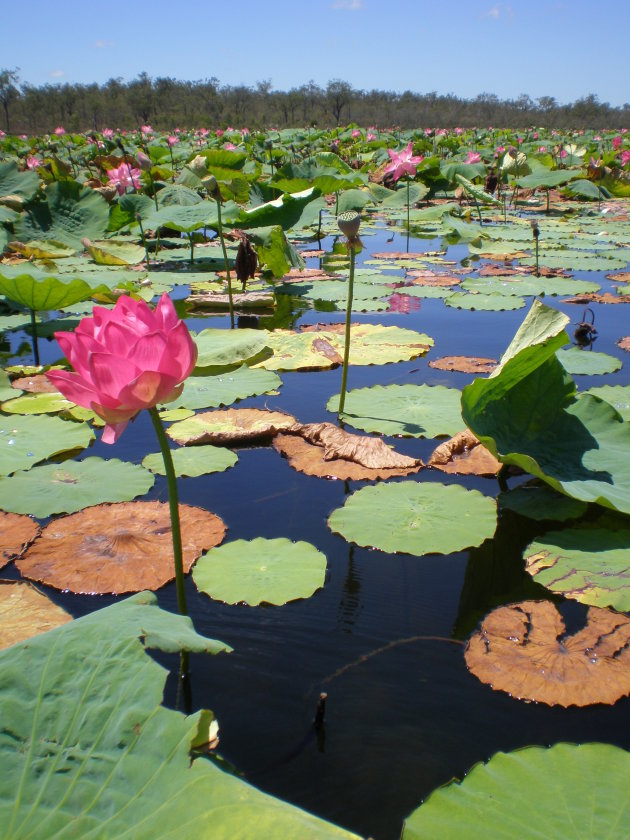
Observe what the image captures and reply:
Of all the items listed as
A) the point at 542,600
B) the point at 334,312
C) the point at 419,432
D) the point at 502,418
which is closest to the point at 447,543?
the point at 542,600

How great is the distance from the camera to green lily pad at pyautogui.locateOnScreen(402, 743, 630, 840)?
77 centimetres

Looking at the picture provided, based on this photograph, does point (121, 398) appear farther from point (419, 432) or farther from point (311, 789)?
point (419, 432)

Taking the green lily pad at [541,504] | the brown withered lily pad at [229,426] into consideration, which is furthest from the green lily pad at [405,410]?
the green lily pad at [541,504]

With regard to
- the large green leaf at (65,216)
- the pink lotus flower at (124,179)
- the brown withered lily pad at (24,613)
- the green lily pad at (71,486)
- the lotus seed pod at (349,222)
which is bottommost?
the green lily pad at (71,486)

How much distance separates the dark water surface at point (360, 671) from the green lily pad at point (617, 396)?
0.63m

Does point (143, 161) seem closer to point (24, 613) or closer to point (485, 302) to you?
point (485, 302)

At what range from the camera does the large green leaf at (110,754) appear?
2.15 feet

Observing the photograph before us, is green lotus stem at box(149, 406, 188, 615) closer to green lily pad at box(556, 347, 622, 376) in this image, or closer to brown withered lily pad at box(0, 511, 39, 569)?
brown withered lily pad at box(0, 511, 39, 569)

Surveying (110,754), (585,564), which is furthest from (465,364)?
(110,754)

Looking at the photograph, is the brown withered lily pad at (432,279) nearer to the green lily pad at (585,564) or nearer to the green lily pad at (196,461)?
the green lily pad at (196,461)

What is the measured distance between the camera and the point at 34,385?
8.80 feet

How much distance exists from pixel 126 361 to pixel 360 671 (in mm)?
681

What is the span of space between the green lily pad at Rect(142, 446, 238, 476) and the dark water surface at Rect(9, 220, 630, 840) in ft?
0.12

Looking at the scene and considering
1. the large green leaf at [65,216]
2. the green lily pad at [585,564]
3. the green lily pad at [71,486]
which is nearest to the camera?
the green lily pad at [585,564]
